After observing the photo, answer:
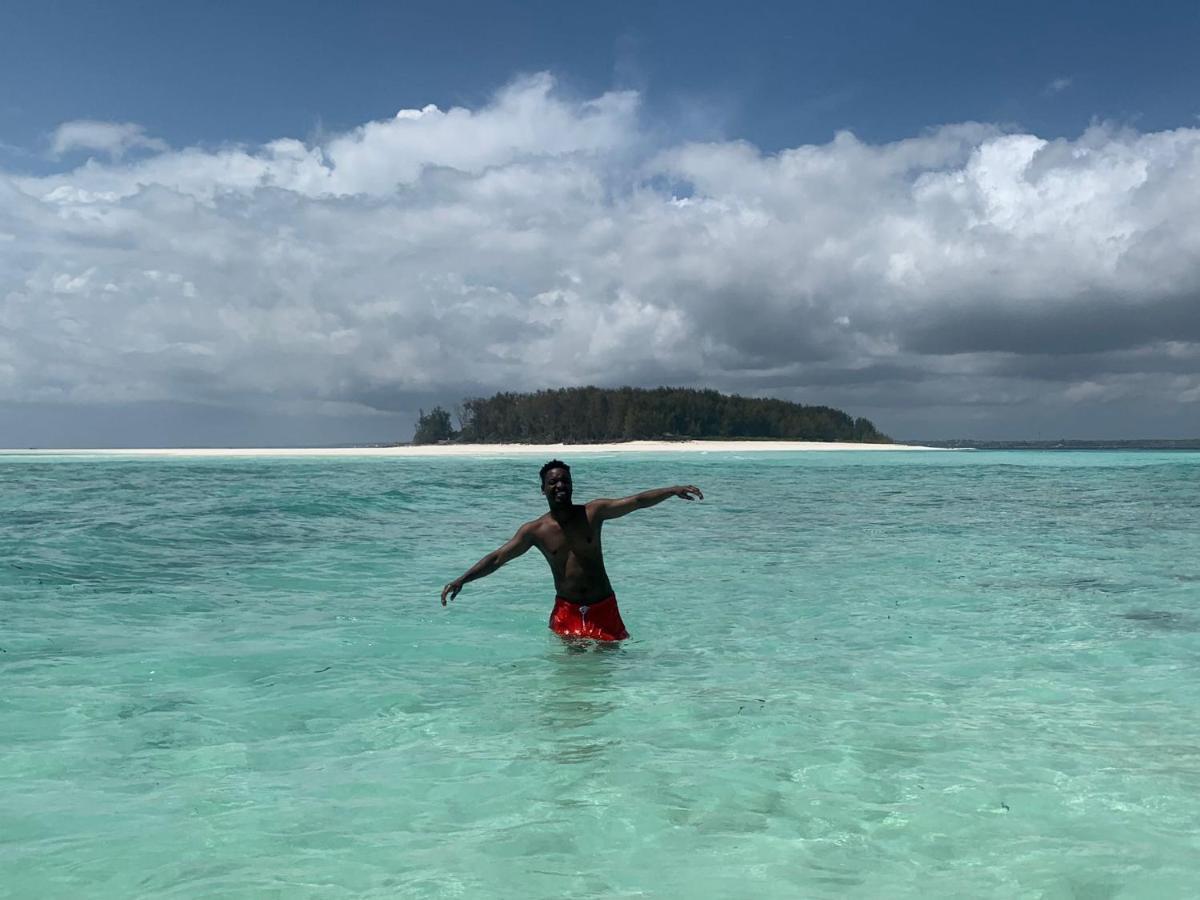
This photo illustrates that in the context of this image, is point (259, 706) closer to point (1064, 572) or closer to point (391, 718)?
point (391, 718)

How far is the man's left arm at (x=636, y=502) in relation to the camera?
6836mm

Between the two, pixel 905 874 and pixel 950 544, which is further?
pixel 950 544

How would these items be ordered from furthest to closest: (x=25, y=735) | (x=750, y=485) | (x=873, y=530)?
(x=750, y=485)
(x=873, y=530)
(x=25, y=735)

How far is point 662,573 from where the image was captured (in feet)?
42.8

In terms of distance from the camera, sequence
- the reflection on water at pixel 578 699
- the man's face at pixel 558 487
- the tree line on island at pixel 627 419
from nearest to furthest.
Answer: the reflection on water at pixel 578 699
the man's face at pixel 558 487
the tree line on island at pixel 627 419

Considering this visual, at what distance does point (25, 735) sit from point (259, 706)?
4.48ft

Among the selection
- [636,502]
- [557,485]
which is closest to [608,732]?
[636,502]

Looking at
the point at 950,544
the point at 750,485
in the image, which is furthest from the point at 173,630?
the point at 750,485

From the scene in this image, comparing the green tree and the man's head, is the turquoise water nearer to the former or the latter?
the man's head

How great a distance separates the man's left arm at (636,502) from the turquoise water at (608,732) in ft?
4.07

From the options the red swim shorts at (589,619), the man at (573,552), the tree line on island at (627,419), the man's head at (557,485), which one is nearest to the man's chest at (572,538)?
the man at (573,552)

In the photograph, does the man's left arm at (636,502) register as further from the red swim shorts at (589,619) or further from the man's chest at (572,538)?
the red swim shorts at (589,619)

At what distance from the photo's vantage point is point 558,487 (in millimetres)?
6973

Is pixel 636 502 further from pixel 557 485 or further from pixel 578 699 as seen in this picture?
pixel 578 699
